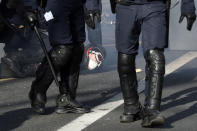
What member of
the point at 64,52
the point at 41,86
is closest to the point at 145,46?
the point at 64,52

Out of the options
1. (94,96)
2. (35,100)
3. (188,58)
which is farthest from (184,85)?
(188,58)

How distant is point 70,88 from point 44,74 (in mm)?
299

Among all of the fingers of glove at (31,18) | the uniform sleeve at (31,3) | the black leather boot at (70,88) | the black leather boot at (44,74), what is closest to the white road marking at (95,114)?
the black leather boot at (70,88)

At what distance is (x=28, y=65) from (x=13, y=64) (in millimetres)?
209

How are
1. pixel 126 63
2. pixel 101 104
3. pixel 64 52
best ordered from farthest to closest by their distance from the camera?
pixel 101 104
pixel 64 52
pixel 126 63

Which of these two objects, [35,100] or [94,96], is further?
[94,96]

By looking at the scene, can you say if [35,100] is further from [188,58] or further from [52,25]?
[188,58]

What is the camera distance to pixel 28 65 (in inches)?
324

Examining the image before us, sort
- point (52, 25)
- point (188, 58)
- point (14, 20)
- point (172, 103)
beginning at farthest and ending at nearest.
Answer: point (188, 58) < point (14, 20) < point (172, 103) < point (52, 25)

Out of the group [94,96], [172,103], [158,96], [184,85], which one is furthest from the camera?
[184,85]

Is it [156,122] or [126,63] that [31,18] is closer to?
[126,63]

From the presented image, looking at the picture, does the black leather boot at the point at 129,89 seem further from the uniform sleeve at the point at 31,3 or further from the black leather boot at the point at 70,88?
the uniform sleeve at the point at 31,3

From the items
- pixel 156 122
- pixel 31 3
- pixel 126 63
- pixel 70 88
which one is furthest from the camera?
pixel 31 3

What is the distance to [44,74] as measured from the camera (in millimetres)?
5469
